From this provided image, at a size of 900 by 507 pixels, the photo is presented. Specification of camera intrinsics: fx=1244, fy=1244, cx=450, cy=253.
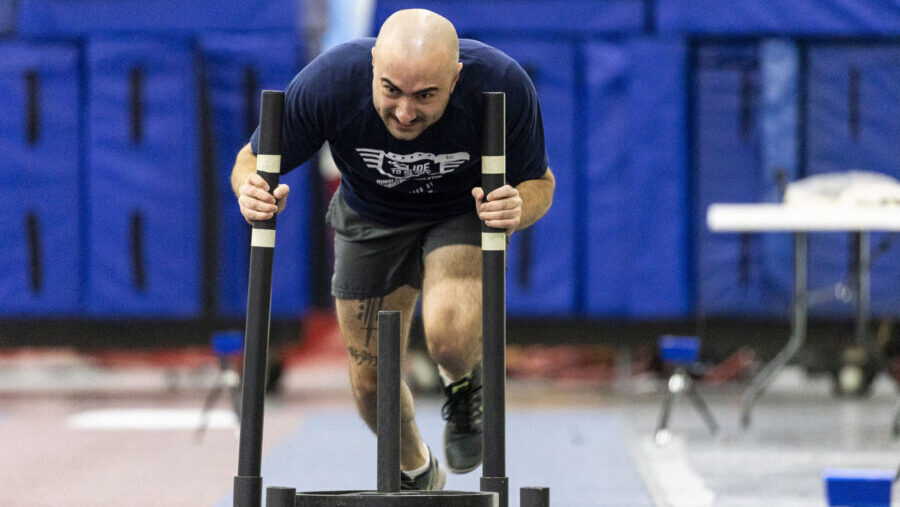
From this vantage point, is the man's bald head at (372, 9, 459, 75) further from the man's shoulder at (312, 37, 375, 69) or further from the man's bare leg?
the man's bare leg

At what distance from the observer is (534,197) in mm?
3162

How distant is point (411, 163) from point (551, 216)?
391cm

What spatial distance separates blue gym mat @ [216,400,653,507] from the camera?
4.35m

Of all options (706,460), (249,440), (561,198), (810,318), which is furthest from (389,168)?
(810,318)

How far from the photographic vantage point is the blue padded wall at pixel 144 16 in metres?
6.99

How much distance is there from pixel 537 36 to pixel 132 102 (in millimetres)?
2309

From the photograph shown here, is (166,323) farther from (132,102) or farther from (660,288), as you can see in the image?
(660,288)

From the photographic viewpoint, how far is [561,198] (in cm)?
692

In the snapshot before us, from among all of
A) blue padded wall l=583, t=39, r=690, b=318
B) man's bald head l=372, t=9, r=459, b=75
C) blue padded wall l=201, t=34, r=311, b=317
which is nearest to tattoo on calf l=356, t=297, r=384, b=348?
man's bald head l=372, t=9, r=459, b=75

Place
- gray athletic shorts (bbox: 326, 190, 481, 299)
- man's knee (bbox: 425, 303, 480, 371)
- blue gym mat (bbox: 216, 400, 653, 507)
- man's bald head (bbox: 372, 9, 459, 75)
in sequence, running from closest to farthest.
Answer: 1. man's bald head (bbox: 372, 9, 459, 75)
2. man's knee (bbox: 425, 303, 480, 371)
3. gray athletic shorts (bbox: 326, 190, 481, 299)
4. blue gym mat (bbox: 216, 400, 653, 507)

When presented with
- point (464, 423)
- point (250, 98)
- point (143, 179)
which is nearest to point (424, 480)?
point (464, 423)

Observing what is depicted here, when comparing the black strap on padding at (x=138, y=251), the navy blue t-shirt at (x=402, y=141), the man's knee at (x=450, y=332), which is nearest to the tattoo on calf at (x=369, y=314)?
the man's knee at (x=450, y=332)

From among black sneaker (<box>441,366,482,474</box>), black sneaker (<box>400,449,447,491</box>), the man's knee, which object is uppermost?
the man's knee

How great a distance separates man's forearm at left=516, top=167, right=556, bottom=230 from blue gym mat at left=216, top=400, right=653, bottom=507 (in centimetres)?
126
